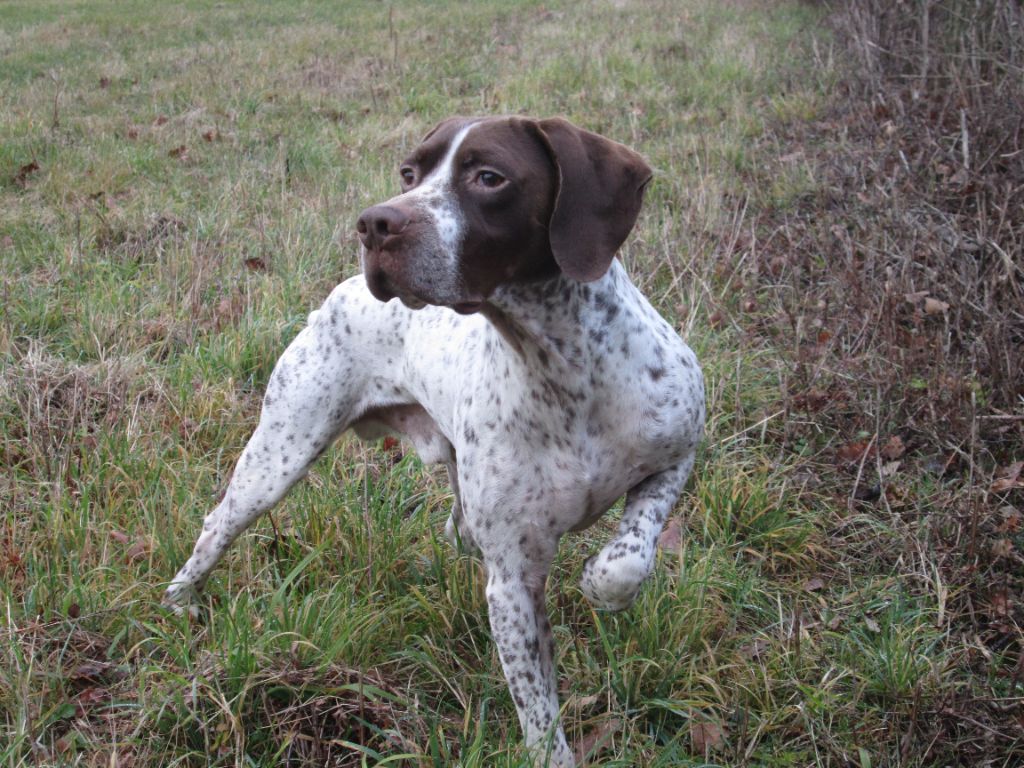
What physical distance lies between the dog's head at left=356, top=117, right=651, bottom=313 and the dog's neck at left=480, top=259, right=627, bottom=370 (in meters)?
0.04

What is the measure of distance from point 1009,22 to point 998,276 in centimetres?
206

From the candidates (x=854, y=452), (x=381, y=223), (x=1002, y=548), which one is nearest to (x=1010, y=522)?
(x=1002, y=548)

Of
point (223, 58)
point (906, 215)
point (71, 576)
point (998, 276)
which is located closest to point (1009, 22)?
point (906, 215)

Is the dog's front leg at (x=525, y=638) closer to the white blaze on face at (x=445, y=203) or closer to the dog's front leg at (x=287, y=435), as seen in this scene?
the white blaze on face at (x=445, y=203)

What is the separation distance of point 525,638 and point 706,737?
0.57 meters

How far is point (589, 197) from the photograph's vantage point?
2438mm

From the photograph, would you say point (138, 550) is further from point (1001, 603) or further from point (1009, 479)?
point (1009, 479)

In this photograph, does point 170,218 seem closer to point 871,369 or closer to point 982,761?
point 871,369

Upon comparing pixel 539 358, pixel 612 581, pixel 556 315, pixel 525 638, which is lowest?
pixel 525 638

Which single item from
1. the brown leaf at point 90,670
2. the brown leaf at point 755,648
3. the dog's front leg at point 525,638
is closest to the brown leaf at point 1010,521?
the brown leaf at point 755,648

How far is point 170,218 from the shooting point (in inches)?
257

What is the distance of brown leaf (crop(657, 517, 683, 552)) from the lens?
3496 mm

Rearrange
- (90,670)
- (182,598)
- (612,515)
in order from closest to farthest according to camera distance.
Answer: (90,670) < (182,598) < (612,515)

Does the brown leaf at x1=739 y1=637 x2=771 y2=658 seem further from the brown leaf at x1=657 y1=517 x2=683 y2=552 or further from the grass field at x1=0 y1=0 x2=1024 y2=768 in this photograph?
the brown leaf at x1=657 y1=517 x2=683 y2=552
